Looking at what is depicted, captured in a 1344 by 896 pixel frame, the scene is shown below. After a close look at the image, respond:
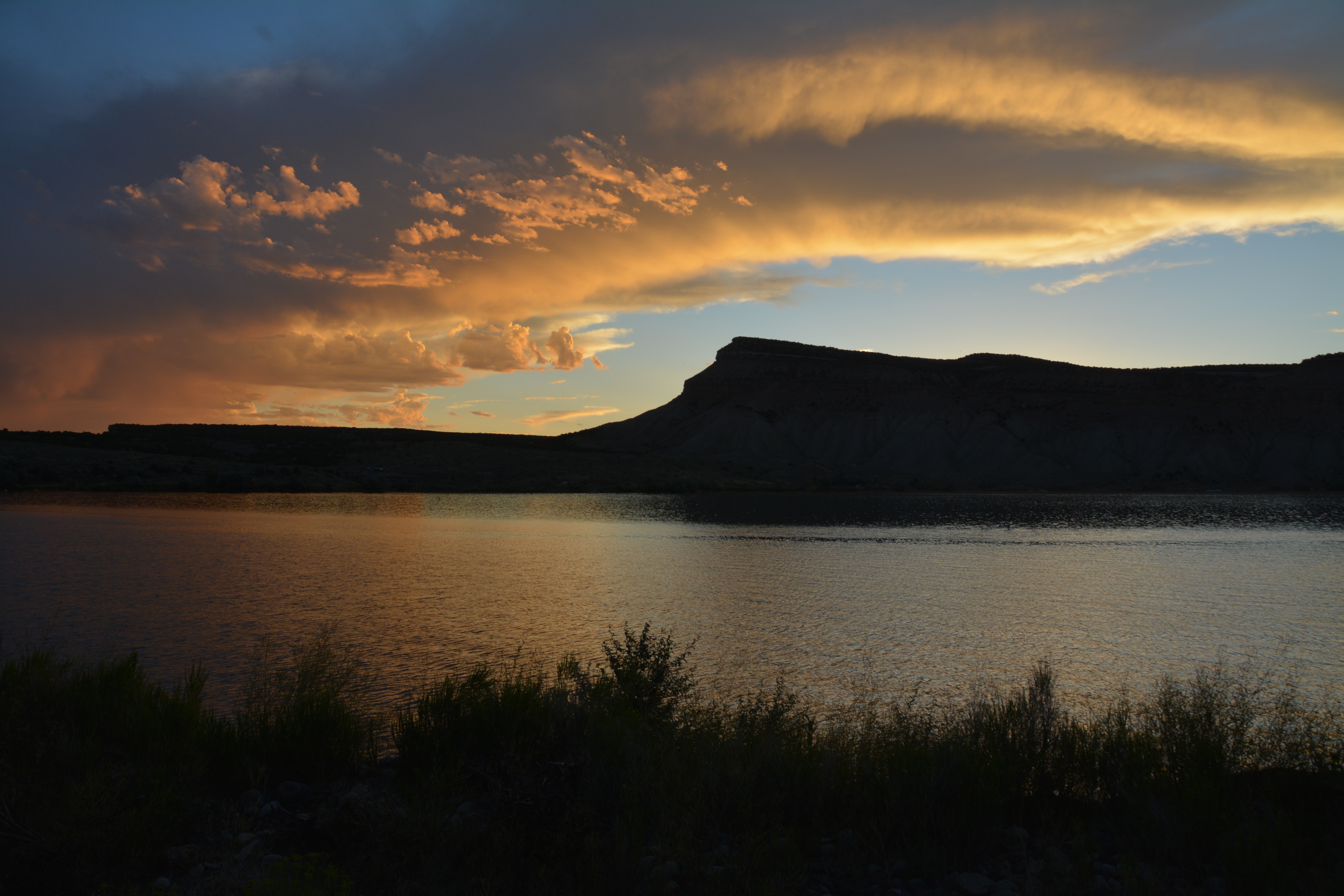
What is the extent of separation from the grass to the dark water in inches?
172

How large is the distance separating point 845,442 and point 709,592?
116043 millimetres

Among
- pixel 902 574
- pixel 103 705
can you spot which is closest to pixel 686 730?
pixel 103 705

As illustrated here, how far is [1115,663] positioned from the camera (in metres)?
17.3

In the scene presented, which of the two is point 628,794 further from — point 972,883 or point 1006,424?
point 1006,424

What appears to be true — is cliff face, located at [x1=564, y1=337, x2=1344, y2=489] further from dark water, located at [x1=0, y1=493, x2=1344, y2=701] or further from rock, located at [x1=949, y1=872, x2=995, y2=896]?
rock, located at [x1=949, y1=872, x2=995, y2=896]

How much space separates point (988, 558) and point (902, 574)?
28.5 feet

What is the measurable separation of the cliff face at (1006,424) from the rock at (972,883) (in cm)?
10816

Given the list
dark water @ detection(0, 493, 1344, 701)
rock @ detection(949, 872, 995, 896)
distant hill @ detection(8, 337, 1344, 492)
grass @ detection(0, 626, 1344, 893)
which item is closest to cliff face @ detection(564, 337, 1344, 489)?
distant hill @ detection(8, 337, 1344, 492)

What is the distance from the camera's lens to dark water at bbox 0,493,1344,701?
55.6 feet

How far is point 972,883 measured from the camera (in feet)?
20.8

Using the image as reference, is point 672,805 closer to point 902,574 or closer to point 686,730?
point 686,730

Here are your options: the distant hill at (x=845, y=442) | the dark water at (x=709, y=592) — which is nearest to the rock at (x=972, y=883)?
the dark water at (x=709, y=592)

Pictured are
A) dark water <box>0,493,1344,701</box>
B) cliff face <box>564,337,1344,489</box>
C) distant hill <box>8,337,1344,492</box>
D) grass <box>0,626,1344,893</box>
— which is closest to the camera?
grass <box>0,626,1344,893</box>

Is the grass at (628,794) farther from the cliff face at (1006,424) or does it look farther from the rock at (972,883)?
the cliff face at (1006,424)
